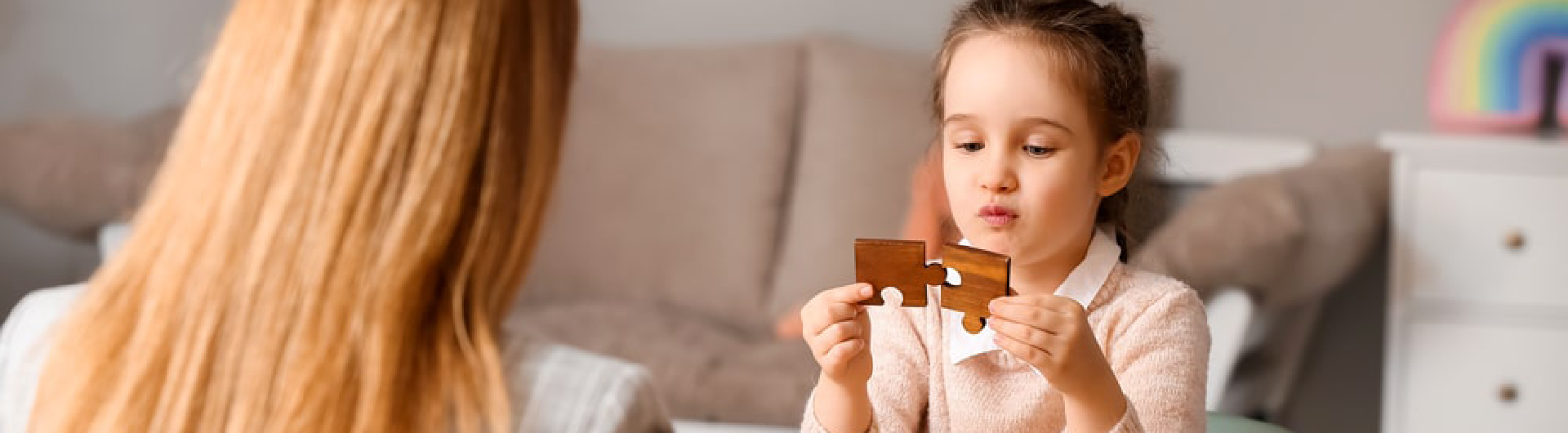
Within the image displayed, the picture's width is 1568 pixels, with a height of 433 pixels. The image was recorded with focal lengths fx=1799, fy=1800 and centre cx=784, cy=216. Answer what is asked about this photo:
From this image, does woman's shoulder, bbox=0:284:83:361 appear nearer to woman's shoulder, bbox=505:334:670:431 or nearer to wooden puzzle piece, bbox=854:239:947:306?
woman's shoulder, bbox=505:334:670:431

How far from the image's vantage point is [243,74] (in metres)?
0.95

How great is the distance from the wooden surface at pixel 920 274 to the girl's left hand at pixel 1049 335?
0.02 m

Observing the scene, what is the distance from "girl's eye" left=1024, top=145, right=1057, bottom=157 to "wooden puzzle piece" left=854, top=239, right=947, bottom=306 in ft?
0.24

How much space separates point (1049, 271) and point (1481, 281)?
1.63m

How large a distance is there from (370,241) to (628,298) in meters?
1.90

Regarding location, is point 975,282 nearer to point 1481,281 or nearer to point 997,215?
point 997,215

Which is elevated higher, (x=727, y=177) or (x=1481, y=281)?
(x=727, y=177)

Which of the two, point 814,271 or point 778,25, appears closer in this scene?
point 814,271

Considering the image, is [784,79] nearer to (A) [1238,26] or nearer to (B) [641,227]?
(B) [641,227]

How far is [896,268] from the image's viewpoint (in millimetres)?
812

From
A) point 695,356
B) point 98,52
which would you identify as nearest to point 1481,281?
point 695,356

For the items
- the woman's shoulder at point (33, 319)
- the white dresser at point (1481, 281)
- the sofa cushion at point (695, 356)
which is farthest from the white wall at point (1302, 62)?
the woman's shoulder at point (33, 319)

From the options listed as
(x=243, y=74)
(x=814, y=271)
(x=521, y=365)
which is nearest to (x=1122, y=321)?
(x=521, y=365)

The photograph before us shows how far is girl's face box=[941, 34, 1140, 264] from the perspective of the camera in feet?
2.75
